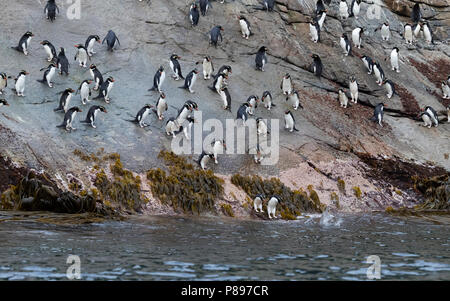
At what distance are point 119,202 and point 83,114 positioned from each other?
13.6 feet

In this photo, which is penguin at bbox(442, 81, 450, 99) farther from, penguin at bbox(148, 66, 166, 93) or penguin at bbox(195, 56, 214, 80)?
penguin at bbox(148, 66, 166, 93)

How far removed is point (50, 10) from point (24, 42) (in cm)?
251

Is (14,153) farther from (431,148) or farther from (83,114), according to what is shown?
(431,148)

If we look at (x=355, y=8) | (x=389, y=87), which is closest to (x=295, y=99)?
(x=389, y=87)

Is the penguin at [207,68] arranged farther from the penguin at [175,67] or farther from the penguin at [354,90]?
the penguin at [354,90]

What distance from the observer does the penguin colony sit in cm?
2070

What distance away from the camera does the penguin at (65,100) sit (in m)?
20.5

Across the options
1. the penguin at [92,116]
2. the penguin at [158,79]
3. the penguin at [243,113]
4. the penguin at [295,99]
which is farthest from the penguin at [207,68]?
the penguin at [92,116]

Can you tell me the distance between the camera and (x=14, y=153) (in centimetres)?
1802

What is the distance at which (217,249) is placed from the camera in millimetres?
13047

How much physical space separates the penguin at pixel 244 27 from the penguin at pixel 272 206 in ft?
31.5

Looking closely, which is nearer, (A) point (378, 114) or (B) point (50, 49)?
(B) point (50, 49)

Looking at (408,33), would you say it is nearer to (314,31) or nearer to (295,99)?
(314,31)

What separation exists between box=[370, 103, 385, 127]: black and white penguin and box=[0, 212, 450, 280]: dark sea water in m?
8.23
